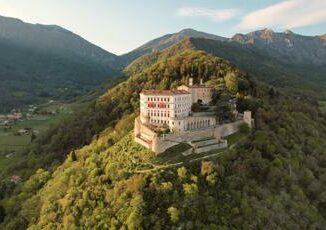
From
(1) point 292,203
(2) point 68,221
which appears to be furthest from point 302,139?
(2) point 68,221

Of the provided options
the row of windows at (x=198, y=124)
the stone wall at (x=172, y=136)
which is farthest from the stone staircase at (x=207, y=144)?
the row of windows at (x=198, y=124)

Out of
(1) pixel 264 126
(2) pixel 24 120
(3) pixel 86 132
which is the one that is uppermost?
(1) pixel 264 126

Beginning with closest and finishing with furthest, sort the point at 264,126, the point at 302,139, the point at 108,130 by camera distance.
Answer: the point at 264,126 → the point at 302,139 → the point at 108,130

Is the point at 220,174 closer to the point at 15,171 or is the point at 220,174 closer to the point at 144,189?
the point at 144,189

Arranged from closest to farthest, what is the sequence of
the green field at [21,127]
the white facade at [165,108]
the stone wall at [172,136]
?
the stone wall at [172,136]
the white facade at [165,108]
the green field at [21,127]

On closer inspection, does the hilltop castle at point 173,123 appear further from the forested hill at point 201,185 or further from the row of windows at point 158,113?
the forested hill at point 201,185

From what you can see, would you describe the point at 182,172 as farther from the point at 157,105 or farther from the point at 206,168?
the point at 157,105

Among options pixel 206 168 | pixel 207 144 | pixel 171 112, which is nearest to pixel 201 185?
pixel 206 168
